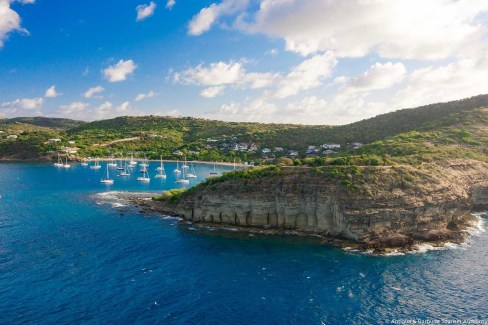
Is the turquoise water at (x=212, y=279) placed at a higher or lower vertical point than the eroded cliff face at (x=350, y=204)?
lower

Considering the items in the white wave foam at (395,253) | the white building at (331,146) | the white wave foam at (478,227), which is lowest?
the white wave foam at (395,253)

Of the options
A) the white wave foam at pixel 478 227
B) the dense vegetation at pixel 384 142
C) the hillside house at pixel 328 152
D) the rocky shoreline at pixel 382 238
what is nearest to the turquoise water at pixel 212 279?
the rocky shoreline at pixel 382 238

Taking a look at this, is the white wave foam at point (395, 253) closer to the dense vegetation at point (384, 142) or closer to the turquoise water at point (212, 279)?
the turquoise water at point (212, 279)

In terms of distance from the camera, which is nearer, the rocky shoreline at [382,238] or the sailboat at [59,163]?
the rocky shoreline at [382,238]

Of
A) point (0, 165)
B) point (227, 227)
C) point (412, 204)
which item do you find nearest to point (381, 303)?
point (412, 204)

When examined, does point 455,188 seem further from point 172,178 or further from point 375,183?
point 172,178

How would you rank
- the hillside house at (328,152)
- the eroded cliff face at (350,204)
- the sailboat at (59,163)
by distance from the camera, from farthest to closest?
the sailboat at (59,163)
the hillside house at (328,152)
the eroded cliff face at (350,204)

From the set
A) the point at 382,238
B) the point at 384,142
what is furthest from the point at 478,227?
the point at 384,142

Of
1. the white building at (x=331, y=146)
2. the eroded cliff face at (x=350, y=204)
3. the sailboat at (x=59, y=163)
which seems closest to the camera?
the eroded cliff face at (x=350, y=204)

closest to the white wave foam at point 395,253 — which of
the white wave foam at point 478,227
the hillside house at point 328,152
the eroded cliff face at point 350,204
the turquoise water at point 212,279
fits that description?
the turquoise water at point 212,279
